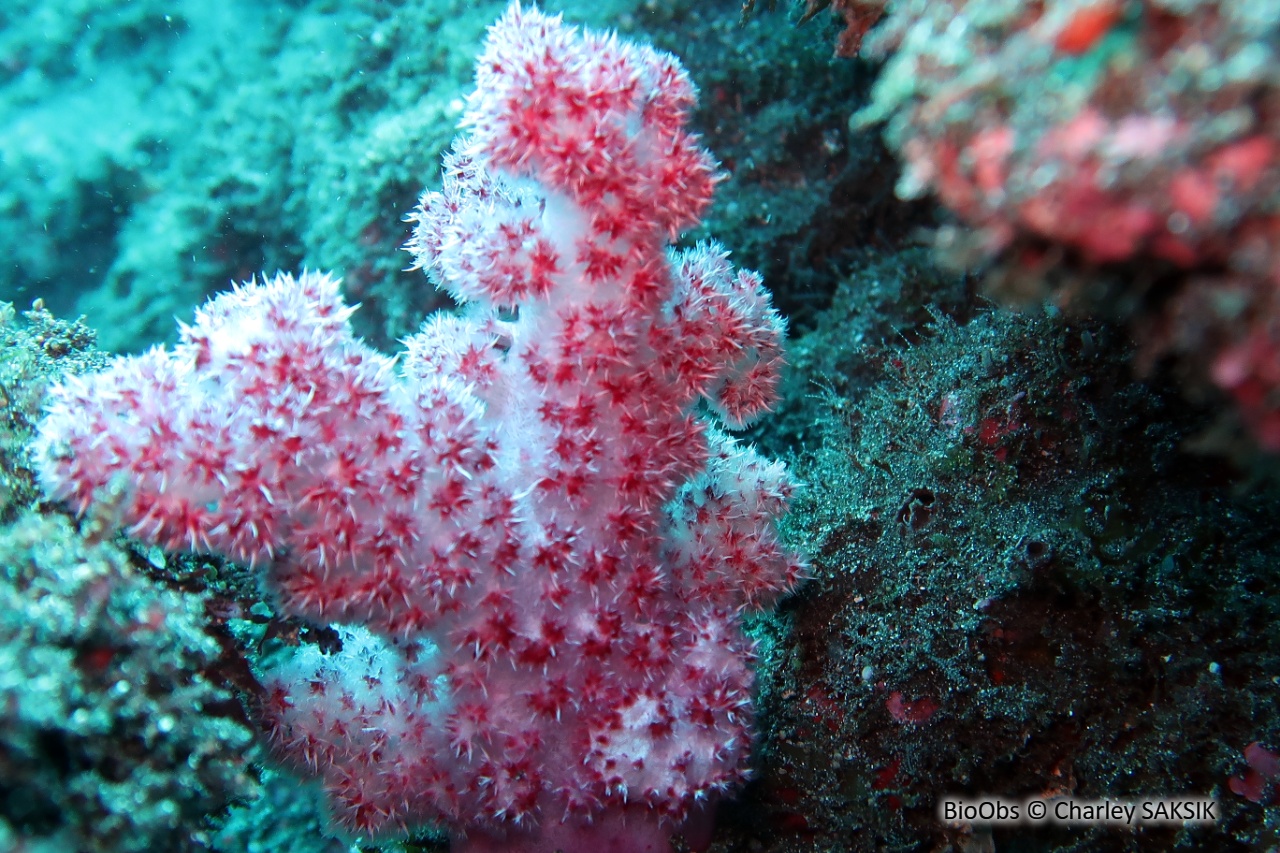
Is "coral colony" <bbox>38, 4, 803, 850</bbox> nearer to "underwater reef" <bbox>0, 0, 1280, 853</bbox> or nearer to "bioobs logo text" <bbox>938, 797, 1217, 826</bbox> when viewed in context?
"underwater reef" <bbox>0, 0, 1280, 853</bbox>

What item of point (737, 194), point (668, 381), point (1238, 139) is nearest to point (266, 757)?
point (668, 381)

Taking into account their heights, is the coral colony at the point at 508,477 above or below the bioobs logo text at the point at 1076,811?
above

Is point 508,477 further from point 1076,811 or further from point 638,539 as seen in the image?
point 1076,811

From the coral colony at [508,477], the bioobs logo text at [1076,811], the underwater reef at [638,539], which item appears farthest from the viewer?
the bioobs logo text at [1076,811]

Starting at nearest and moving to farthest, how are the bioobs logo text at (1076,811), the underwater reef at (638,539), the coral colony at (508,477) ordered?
the underwater reef at (638,539) < the coral colony at (508,477) < the bioobs logo text at (1076,811)

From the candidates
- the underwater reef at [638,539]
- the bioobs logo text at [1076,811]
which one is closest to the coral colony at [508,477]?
the underwater reef at [638,539]

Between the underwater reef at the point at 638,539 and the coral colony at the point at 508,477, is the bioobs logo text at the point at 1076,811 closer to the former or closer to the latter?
the underwater reef at the point at 638,539

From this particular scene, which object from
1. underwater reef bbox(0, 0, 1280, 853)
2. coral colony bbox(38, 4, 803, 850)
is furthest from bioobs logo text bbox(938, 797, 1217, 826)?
coral colony bbox(38, 4, 803, 850)
